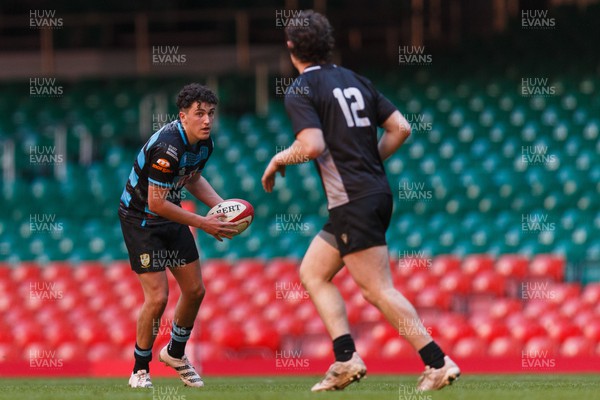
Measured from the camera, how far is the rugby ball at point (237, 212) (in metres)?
7.23

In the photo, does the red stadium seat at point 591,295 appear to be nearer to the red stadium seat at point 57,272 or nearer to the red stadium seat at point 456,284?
the red stadium seat at point 456,284

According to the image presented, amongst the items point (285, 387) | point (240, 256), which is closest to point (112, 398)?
point (285, 387)

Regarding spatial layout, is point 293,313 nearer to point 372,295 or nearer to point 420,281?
point 420,281

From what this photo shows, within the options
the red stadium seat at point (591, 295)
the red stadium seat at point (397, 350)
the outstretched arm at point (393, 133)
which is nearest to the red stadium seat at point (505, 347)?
the red stadium seat at point (397, 350)

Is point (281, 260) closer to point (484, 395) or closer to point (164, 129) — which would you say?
point (164, 129)

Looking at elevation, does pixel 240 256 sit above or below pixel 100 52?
below

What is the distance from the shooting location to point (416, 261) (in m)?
13.1

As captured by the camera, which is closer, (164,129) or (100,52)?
(164,129)

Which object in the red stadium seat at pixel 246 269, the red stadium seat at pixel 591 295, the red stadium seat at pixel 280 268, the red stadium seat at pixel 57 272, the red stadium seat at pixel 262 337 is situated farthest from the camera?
the red stadium seat at pixel 57 272

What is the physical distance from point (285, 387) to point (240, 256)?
23.7ft

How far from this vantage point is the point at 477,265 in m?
12.9

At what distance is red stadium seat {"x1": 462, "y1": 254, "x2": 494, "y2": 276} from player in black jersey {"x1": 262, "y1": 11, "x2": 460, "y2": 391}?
6.71 m

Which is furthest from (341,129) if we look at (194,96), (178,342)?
(178,342)

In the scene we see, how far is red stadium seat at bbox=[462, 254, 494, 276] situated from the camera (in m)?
12.9
